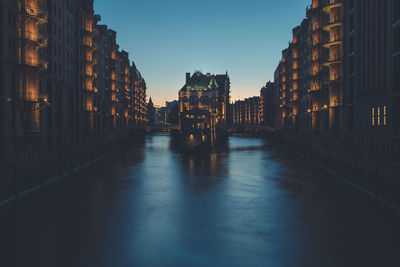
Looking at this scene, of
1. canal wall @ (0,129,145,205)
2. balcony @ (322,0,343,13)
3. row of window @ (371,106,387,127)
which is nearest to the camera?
canal wall @ (0,129,145,205)

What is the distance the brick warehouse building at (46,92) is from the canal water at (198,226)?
5.68 m

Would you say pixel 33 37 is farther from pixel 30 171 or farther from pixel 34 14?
pixel 30 171

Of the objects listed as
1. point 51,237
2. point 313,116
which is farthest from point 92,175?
point 313,116

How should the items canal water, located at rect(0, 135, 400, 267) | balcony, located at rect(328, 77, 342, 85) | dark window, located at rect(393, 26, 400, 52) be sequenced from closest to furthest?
canal water, located at rect(0, 135, 400, 267) → dark window, located at rect(393, 26, 400, 52) → balcony, located at rect(328, 77, 342, 85)

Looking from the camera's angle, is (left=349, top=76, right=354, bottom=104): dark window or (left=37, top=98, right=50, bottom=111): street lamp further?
(left=349, top=76, right=354, bottom=104): dark window

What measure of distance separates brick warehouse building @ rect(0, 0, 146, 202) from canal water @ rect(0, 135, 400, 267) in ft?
18.6

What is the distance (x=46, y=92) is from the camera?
59.2m

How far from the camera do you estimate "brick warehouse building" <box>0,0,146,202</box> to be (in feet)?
138

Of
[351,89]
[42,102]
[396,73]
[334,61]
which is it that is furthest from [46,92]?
[351,89]

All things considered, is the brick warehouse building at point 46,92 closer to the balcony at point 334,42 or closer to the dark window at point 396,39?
the dark window at point 396,39

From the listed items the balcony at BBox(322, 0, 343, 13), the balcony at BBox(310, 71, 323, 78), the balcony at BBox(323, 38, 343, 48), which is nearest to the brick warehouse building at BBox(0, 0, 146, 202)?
the balcony at BBox(323, 38, 343, 48)

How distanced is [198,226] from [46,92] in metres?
47.9

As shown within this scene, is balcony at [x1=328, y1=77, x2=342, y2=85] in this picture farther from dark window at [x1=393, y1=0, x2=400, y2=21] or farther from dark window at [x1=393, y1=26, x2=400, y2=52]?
dark window at [x1=393, y1=0, x2=400, y2=21]

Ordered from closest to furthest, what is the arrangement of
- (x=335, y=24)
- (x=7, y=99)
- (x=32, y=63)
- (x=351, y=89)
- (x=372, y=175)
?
1. (x=372, y=175)
2. (x=7, y=99)
3. (x=32, y=63)
4. (x=351, y=89)
5. (x=335, y=24)
